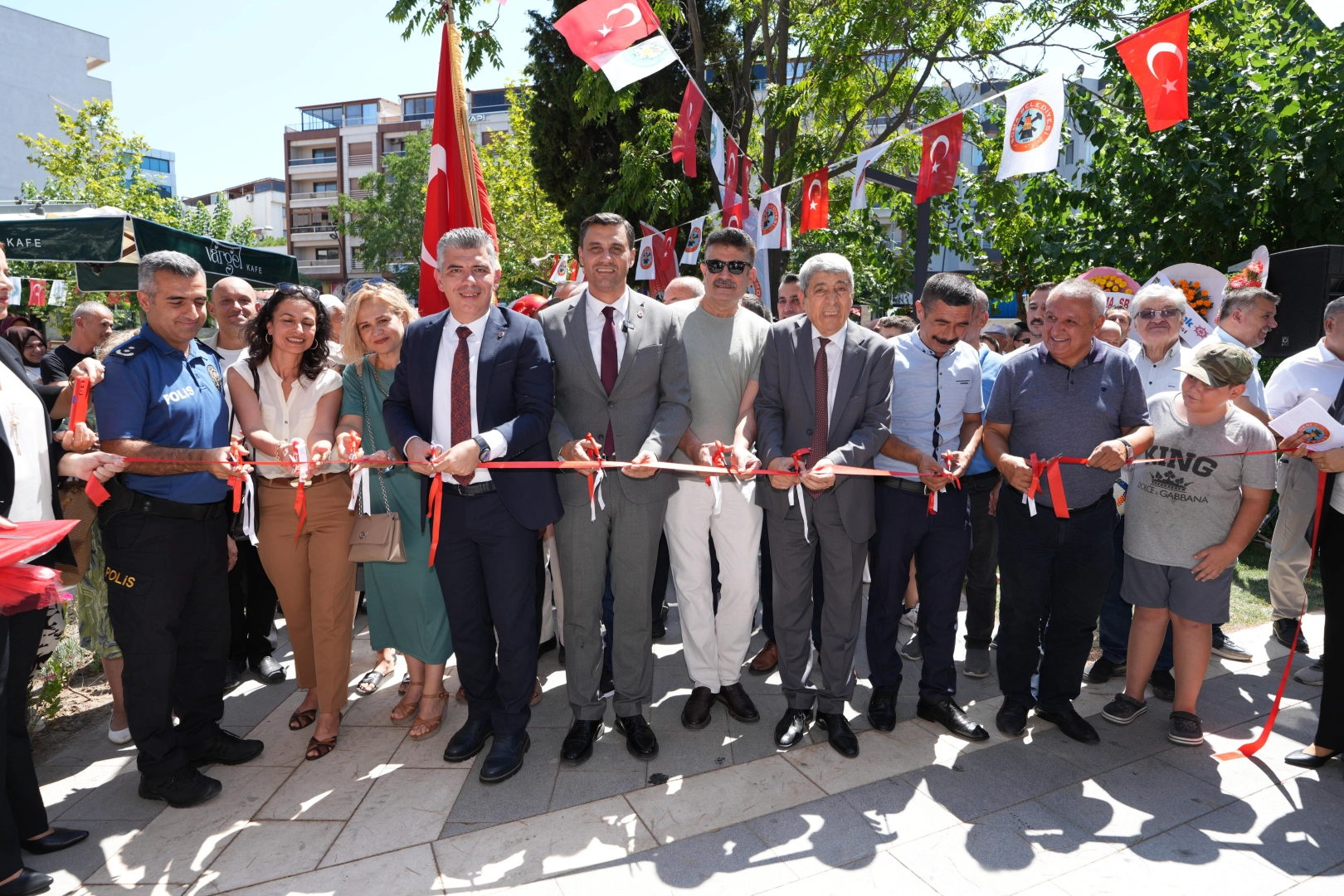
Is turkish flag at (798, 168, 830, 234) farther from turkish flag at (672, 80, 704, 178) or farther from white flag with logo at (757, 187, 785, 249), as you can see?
turkish flag at (672, 80, 704, 178)

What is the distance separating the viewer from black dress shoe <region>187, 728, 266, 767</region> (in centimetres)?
352

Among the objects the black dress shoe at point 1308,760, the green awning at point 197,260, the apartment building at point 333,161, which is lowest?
the black dress shoe at point 1308,760

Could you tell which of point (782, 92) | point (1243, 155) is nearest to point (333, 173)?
point (782, 92)

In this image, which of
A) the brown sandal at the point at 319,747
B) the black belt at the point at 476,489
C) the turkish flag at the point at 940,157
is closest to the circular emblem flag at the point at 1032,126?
the turkish flag at the point at 940,157

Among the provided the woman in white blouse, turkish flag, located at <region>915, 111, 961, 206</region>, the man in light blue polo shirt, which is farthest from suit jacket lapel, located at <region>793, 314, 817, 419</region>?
turkish flag, located at <region>915, 111, 961, 206</region>

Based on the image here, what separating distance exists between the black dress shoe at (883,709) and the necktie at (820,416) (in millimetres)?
1241

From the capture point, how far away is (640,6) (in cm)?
626

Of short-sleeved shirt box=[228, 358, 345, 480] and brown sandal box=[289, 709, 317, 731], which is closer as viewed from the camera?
short-sleeved shirt box=[228, 358, 345, 480]

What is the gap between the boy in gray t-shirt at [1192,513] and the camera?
11.3 ft

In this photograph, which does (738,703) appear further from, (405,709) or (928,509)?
(405,709)

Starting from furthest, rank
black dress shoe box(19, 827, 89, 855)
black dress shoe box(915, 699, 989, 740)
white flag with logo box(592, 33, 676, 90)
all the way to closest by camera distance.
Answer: white flag with logo box(592, 33, 676, 90), black dress shoe box(915, 699, 989, 740), black dress shoe box(19, 827, 89, 855)

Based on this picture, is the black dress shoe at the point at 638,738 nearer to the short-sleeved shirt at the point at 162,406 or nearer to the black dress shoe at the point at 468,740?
the black dress shoe at the point at 468,740

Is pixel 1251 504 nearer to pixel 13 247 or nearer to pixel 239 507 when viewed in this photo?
pixel 239 507

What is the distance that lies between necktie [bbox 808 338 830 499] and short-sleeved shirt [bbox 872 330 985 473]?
37 centimetres
